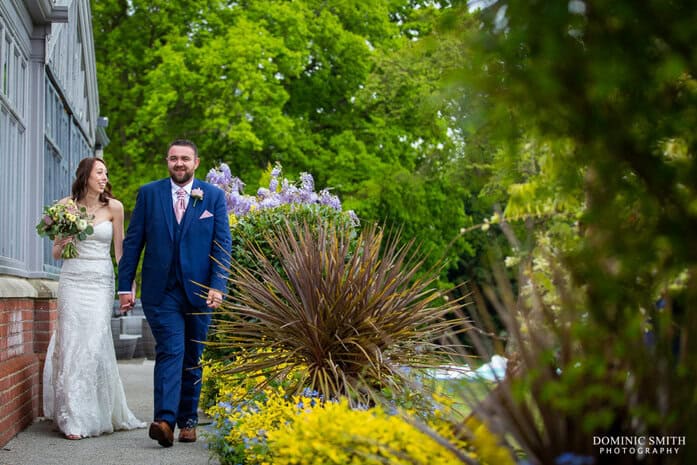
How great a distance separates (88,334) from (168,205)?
5.24 ft

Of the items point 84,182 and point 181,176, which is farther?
point 84,182

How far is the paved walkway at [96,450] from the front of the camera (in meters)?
6.71

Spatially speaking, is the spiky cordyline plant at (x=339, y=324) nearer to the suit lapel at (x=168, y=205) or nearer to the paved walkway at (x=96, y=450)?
the paved walkway at (x=96, y=450)

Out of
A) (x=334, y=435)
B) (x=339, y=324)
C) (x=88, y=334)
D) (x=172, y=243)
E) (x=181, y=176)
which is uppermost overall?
(x=181, y=176)

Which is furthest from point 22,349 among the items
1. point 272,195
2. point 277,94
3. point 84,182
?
point 277,94

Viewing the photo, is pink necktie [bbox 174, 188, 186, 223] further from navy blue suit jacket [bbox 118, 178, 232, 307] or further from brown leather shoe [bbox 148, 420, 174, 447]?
brown leather shoe [bbox 148, 420, 174, 447]

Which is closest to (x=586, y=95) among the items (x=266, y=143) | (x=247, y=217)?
(x=247, y=217)

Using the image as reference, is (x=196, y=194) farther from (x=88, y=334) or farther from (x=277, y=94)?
(x=277, y=94)

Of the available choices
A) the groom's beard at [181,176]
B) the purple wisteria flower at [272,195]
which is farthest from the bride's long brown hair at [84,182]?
the purple wisteria flower at [272,195]

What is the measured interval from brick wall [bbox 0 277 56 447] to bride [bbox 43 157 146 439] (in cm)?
26

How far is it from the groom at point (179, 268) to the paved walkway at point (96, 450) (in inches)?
10.2

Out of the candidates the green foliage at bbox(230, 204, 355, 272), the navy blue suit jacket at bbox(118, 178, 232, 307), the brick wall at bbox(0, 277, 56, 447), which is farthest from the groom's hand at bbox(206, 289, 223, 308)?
the brick wall at bbox(0, 277, 56, 447)

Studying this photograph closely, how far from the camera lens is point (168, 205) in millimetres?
7641

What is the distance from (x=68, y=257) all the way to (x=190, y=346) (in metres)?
1.64
